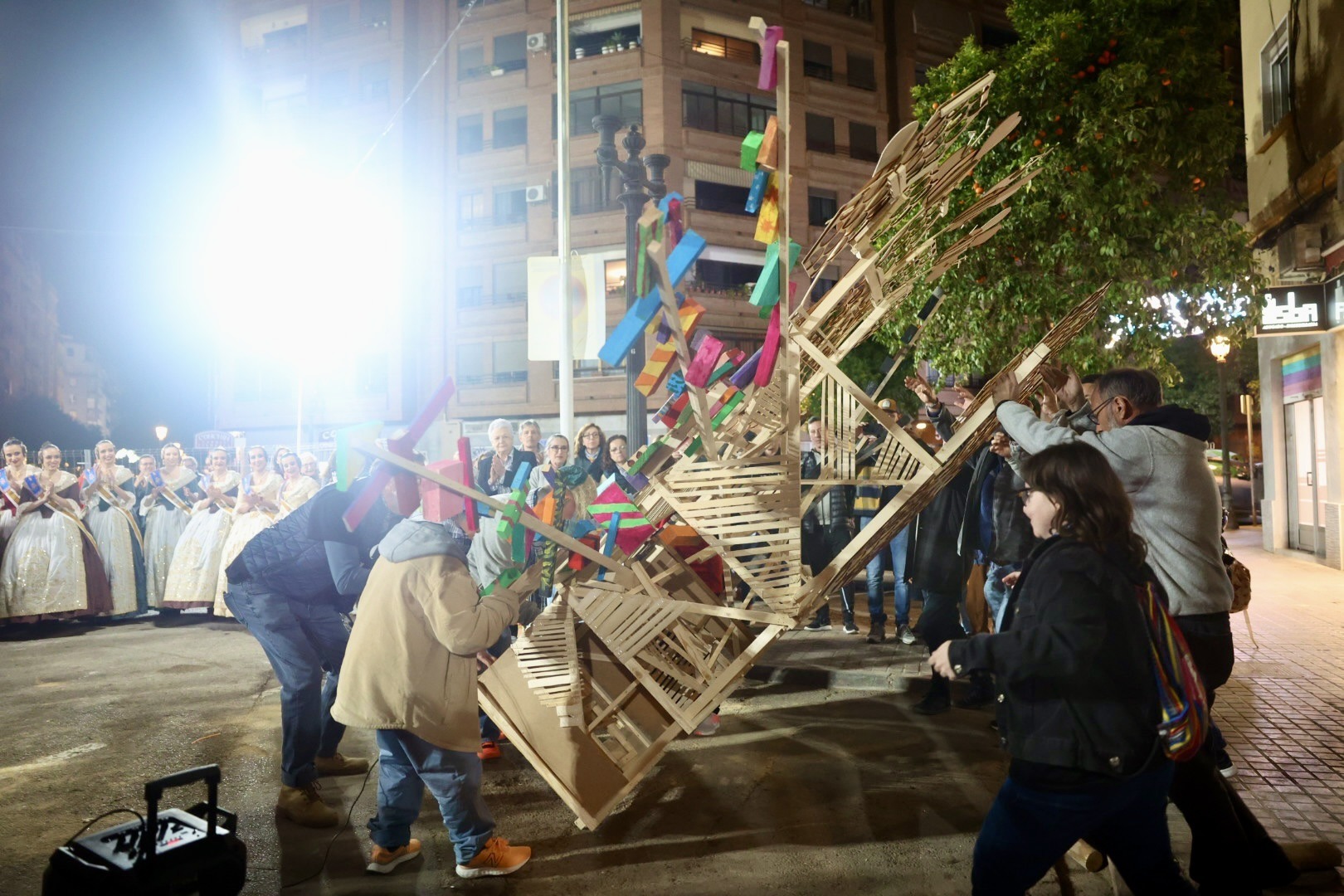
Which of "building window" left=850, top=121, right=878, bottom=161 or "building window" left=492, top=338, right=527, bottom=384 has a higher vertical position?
"building window" left=850, top=121, right=878, bottom=161

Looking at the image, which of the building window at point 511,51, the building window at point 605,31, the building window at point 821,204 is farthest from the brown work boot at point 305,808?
the building window at point 511,51

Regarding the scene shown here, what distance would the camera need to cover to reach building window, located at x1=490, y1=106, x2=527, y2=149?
33219 millimetres

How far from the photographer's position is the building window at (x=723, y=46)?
3225 cm

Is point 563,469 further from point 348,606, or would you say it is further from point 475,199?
point 475,199

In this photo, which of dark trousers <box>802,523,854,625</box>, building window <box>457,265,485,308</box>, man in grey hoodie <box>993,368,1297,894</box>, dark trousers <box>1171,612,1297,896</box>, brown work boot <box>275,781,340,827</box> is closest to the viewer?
dark trousers <box>1171,612,1297,896</box>

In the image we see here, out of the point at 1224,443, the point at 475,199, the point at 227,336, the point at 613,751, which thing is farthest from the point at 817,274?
the point at 227,336

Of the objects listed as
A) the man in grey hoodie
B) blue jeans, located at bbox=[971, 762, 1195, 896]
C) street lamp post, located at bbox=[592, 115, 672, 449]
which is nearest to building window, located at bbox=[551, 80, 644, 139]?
street lamp post, located at bbox=[592, 115, 672, 449]

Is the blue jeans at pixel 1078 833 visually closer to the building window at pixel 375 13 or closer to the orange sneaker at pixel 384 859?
the orange sneaker at pixel 384 859

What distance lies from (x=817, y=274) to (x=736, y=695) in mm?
3301

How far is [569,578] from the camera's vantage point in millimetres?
3982

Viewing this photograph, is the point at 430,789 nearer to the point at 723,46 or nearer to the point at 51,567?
the point at 51,567

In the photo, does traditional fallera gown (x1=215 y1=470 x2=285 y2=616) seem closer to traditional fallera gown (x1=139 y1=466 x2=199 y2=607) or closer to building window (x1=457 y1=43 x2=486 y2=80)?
traditional fallera gown (x1=139 y1=466 x2=199 y2=607)

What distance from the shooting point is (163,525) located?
1130 centimetres

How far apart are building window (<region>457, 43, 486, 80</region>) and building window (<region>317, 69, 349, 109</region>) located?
194 inches
